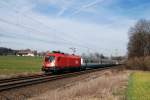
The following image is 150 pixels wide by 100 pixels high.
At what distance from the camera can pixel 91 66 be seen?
218ft

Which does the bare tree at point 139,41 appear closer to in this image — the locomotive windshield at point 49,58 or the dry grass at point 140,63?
the dry grass at point 140,63

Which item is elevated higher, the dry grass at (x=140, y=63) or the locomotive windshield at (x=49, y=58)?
the locomotive windshield at (x=49, y=58)

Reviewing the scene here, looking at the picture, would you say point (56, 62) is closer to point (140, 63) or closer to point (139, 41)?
point (140, 63)

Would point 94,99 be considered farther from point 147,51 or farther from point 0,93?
point 147,51

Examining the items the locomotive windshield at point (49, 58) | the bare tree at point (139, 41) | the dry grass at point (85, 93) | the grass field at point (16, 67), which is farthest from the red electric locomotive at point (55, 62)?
the bare tree at point (139, 41)

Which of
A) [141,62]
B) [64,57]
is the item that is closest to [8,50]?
[141,62]

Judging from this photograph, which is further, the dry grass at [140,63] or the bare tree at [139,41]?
the bare tree at [139,41]

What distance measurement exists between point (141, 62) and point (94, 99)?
160 feet

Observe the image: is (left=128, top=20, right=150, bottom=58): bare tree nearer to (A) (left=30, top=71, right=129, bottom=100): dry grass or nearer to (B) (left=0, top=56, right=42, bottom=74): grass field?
(B) (left=0, top=56, right=42, bottom=74): grass field

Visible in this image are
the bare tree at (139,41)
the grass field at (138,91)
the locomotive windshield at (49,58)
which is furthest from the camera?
the bare tree at (139,41)

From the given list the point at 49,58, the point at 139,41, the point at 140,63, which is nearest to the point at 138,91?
the point at 49,58

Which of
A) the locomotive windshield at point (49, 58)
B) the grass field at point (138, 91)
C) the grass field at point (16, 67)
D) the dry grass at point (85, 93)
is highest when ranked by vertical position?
the locomotive windshield at point (49, 58)

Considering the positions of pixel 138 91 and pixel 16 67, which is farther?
pixel 16 67

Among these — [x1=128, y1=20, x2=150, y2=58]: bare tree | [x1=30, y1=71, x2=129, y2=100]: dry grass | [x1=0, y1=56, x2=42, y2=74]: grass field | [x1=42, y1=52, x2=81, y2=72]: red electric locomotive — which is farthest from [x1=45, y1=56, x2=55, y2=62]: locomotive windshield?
[x1=128, y1=20, x2=150, y2=58]: bare tree
